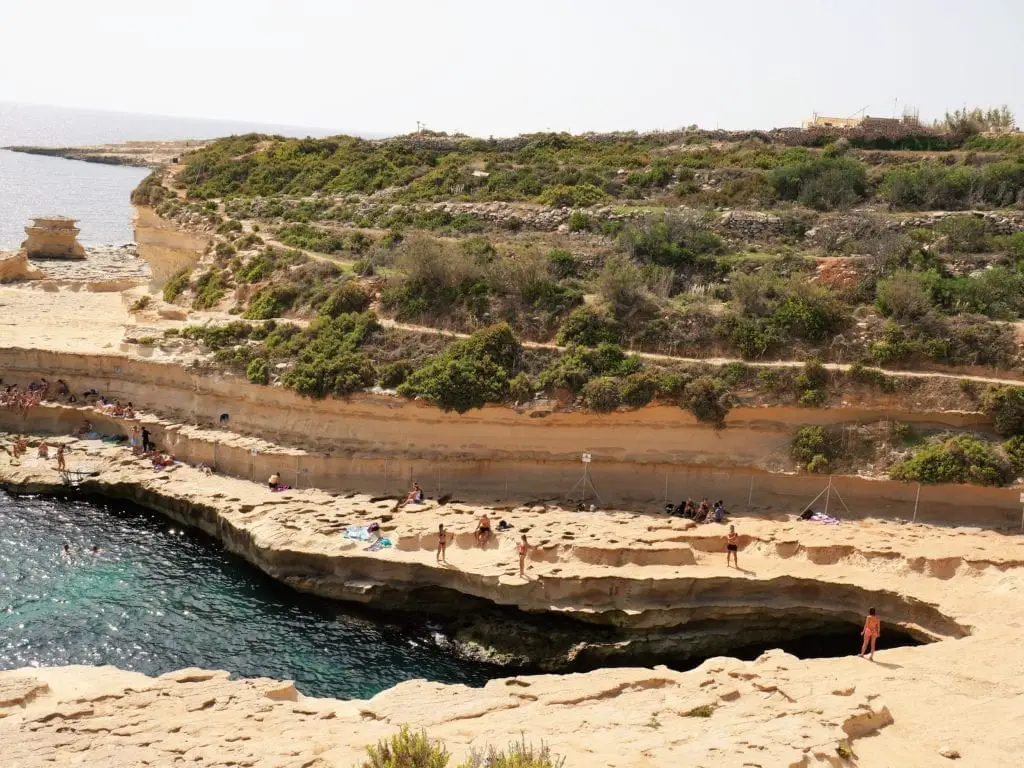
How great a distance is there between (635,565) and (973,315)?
1289 cm

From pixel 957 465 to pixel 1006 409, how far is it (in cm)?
219

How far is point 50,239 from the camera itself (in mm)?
54312

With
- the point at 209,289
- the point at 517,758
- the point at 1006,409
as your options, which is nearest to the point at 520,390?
the point at 1006,409

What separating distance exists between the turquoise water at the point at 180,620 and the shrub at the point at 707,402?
27.6 feet

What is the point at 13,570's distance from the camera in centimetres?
2100

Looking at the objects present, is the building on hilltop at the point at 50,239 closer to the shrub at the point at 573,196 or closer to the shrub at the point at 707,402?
the shrub at the point at 573,196

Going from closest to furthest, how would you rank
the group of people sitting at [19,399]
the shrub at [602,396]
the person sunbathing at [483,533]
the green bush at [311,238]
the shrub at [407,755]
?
the shrub at [407,755] → the person sunbathing at [483,533] → the shrub at [602,396] → the group of people sitting at [19,399] → the green bush at [311,238]

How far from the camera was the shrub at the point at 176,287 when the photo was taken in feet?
123

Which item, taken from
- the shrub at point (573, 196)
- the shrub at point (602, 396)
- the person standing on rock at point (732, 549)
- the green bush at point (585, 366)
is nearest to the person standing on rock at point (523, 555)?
the person standing on rock at point (732, 549)

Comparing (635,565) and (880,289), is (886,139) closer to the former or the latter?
(880,289)

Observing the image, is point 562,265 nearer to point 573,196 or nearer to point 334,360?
point 334,360

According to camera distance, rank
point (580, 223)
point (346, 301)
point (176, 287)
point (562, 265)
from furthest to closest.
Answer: point (176, 287) < point (580, 223) < point (562, 265) < point (346, 301)

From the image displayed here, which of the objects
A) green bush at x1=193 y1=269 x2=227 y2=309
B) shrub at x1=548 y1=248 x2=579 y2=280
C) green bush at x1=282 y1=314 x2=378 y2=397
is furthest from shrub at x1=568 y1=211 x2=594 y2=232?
green bush at x1=193 y1=269 x2=227 y2=309

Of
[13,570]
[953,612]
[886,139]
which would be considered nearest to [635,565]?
[953,612]
